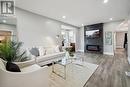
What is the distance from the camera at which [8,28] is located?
407cm

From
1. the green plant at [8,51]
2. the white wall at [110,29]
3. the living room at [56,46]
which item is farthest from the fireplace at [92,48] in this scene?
the green plant at [8,51]

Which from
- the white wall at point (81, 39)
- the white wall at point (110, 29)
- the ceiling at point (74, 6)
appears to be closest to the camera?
the ceiling at point (74, 6)

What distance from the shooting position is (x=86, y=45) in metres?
9.77

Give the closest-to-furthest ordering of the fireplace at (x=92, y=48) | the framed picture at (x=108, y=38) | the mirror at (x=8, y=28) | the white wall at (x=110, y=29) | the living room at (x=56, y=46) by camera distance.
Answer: the living room at (x=56, y=46), the mirror at (x=8, y=28), the white wall at (x=110, y=29), the framed picture at (x=108, y=38), the fireplace at (x=92, y=48)

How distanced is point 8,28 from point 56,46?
2.89m

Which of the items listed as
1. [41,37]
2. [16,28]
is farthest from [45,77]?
[41,37]

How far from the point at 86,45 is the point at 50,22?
4.75 m

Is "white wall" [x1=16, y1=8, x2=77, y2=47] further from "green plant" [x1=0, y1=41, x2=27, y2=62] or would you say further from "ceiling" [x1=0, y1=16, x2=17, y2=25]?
"green plant" [x1=0, y1=41, x2=27, y2=62]

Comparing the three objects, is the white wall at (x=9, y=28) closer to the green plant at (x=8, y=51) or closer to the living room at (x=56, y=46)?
the living room at (x=56, y=46)

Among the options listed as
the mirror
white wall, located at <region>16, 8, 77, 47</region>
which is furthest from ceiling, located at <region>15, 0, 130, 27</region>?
the mirror

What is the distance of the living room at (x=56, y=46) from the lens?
7.97ft

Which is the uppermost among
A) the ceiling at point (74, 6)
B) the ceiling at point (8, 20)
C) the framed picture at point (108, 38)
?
the ceiling at point (74, 6)

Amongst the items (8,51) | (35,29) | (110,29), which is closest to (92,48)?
(110,29)

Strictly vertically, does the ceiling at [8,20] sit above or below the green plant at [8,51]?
above
